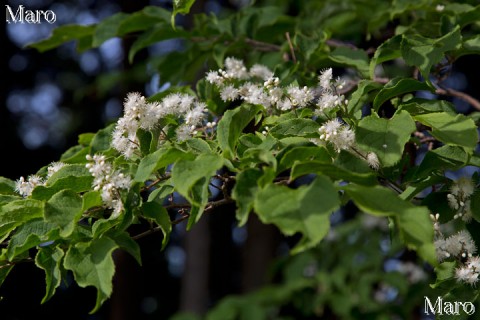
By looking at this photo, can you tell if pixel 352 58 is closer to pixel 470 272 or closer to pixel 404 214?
pixel 470 272

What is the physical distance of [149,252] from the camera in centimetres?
621

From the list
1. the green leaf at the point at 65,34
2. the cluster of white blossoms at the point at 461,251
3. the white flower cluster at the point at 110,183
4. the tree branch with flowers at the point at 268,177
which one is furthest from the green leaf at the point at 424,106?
the green leaf at the point at 65,34

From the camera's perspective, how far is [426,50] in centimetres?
144

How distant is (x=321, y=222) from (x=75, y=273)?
47 cm

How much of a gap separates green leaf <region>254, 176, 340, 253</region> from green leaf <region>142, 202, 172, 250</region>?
0.97ft

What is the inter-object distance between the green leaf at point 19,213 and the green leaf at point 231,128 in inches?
14.3

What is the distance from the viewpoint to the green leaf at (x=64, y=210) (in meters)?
1.14

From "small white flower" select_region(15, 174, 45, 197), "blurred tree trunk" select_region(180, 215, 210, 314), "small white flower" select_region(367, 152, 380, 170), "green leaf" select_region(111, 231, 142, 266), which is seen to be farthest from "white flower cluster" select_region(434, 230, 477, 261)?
"blurred tree trunk" select_region(180, 215, 210, 314)

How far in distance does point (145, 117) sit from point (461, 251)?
0.70 m

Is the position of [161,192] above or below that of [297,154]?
below

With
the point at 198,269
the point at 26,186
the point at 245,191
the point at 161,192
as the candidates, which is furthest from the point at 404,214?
the point at 198,269

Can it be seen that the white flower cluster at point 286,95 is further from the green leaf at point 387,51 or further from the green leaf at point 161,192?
the green leaf at point 161,192

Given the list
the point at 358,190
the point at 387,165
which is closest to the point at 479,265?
the point at 387,165

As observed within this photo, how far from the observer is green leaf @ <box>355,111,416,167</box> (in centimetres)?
117
